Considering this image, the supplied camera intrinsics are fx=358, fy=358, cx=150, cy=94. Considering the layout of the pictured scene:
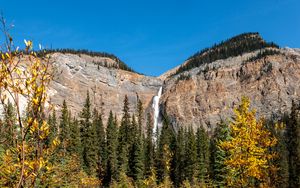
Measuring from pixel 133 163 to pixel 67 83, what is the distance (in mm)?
72314

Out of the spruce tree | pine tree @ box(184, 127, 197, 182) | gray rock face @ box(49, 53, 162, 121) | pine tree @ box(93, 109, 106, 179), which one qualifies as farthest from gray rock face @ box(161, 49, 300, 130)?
pine tree @ box(184, 127, 197, 182)

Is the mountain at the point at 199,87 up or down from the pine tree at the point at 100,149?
up

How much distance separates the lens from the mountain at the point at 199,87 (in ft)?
392

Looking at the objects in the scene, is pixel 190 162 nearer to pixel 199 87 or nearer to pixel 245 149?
pixel 245 149

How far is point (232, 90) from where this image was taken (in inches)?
5007

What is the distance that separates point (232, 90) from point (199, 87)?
12.1m

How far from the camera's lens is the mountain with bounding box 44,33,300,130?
392 ft

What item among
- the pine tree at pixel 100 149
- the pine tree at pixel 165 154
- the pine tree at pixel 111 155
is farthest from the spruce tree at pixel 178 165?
the pine tree at pixel 100 149

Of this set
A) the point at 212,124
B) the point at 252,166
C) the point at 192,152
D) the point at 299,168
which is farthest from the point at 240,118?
the point at 212,124

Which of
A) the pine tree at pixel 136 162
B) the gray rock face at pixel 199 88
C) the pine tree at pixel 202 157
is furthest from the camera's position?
the gray rock face at pixel 199 88

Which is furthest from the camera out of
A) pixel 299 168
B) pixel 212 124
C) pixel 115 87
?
pixel 115 87

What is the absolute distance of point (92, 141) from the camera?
215 ft

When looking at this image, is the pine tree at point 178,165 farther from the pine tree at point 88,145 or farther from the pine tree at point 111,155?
the pine tree at point 88,145

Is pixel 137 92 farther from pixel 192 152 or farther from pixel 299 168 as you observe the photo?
pixel 299 168
